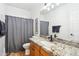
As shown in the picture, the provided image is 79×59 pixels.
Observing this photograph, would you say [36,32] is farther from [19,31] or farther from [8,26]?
[8,26]

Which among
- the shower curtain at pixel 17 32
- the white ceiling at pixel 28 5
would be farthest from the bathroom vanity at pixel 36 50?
the white ceiling at pixel 28 5

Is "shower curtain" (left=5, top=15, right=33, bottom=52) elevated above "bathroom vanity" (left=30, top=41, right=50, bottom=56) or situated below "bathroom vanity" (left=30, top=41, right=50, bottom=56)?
above

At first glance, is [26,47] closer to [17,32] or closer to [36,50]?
[36,50]

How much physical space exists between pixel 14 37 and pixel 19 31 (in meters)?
0.14

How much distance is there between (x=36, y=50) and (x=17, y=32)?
49 centimetres

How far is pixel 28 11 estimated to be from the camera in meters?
1.69

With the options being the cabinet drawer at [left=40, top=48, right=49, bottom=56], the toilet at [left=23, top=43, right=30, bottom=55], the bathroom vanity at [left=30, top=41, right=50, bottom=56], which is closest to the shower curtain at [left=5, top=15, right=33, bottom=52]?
the toilet at [left=23, top=43, right=30, bottom=55]

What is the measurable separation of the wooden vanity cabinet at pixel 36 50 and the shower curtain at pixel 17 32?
0.58ft

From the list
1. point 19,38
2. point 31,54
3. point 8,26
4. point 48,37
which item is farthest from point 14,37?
point 48,37

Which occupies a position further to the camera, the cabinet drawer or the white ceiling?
the white ceiling

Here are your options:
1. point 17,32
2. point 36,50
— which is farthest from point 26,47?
point 17,32

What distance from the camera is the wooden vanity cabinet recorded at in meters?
1.56

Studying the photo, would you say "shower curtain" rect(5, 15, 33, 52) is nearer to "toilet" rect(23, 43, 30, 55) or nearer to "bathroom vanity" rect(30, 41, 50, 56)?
"toilet" rect(23, 43, 30, 55)

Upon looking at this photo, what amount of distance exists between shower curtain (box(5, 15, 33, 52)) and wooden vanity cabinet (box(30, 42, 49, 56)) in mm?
177
